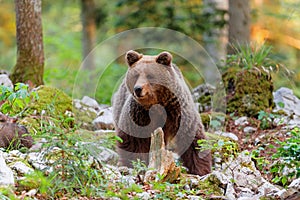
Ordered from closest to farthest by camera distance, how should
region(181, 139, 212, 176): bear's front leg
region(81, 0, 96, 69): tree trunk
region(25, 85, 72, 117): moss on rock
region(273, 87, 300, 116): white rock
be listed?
1. region(181, 139, 212, 176): bear's front leg
2. region(25, 85, 72, 117): moss on rock
3. region(273, 87, 300, 116): white rock
4. region(81, 0, 96, 69): tree trunk

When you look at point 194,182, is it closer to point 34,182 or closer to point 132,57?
point 34,182

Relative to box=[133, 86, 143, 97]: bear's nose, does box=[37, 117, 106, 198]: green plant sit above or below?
below

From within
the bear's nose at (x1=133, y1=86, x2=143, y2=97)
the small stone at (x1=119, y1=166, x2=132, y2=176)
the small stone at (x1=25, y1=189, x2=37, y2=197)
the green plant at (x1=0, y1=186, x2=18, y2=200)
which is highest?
the bear's nose at (x1=133, y1=86, x2=143, y2=97)

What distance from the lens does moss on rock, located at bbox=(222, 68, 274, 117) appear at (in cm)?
757

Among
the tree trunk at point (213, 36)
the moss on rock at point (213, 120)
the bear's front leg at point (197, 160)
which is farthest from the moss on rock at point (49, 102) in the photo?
the tree trunk at point (213, 36)

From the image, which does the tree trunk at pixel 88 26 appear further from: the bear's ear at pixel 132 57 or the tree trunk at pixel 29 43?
the bear's ear at pixel 132 57

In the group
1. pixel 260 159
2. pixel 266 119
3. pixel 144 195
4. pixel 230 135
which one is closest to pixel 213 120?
pixel 230 135

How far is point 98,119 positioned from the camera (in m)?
7.13

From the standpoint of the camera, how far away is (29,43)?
7141 mm

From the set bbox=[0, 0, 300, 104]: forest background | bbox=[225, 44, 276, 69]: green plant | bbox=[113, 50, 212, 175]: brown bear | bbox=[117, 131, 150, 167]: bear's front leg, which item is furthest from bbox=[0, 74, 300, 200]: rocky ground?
bbox=[0, 0, 300, 104]: forest background

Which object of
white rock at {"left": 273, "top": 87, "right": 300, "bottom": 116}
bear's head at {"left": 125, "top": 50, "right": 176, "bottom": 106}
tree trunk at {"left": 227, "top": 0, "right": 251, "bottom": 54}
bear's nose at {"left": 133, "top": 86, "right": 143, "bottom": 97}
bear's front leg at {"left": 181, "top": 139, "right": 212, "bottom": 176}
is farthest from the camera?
tree trunk at {"left": 227, "top": 0, "right": 251, "bottom": 54}

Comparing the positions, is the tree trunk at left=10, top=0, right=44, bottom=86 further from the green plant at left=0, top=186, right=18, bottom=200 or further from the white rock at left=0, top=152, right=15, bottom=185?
the green plant at left=0, top=186, right=18, bottom=200

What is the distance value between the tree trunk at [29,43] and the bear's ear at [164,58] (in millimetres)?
2402

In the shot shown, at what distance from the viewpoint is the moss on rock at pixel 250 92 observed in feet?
24.8
